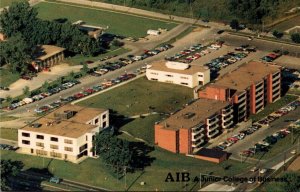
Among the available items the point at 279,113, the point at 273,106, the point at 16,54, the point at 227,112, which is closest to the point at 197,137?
the point at 227,112

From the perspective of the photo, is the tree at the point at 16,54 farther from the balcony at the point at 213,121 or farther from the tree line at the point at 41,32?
the balcony at the point at 213,121

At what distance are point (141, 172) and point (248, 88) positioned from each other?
2400cm

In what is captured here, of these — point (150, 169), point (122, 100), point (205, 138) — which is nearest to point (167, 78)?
point (122, 100)

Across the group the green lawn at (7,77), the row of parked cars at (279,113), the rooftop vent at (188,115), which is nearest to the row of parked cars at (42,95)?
the green lawn at (7,77)

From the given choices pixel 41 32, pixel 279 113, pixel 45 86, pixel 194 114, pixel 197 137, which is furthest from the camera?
pixel 41 32

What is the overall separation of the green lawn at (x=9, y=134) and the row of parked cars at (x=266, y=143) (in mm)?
25473

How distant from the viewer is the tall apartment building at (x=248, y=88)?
440 ft

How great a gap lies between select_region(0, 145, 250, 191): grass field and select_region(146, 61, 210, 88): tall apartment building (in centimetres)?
2137

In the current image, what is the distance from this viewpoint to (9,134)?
129 metres

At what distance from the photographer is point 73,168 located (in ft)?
392

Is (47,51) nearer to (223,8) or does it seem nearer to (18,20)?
(18,20)

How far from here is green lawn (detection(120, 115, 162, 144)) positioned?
128125mm

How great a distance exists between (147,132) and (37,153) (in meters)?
13.2

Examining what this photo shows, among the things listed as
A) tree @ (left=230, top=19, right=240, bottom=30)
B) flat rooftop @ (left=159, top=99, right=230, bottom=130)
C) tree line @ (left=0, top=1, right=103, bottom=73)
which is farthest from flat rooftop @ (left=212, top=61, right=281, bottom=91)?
tree line @ (left=0, top=1, right=103, bottom=73)
